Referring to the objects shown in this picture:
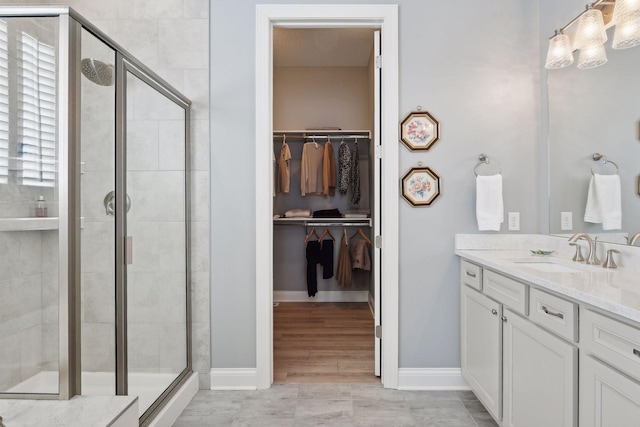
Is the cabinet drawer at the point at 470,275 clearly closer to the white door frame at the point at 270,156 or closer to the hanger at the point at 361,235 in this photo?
the white door frame at the point at 270,156

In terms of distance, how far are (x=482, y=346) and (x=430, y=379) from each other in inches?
21.5

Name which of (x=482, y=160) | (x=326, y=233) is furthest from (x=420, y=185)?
(x=326, y=233)

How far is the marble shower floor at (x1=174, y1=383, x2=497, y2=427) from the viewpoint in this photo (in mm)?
2146

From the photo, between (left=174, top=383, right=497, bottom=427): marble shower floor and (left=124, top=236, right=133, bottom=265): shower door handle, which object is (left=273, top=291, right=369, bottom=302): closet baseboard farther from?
(left=124, top=236, right=133, bottom=265): shower door handle

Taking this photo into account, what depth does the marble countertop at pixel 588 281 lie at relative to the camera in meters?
1.17

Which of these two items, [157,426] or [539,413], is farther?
[157,426]

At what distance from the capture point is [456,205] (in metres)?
2.57

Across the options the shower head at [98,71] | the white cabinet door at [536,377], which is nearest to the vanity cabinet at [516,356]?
the white cabinet door at [536,377]

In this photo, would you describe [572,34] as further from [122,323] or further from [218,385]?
[218,385]

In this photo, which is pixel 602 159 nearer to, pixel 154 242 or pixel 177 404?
pixel 154 242

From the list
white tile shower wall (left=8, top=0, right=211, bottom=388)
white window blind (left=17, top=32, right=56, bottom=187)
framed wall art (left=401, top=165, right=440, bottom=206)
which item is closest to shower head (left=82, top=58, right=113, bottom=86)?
white window blind (left=17, top=32, right=56, bottom=187)

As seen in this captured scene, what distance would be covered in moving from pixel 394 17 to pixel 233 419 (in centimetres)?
267

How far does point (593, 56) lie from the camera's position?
6.41 ft

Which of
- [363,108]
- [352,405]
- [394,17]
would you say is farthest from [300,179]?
[352,405]
